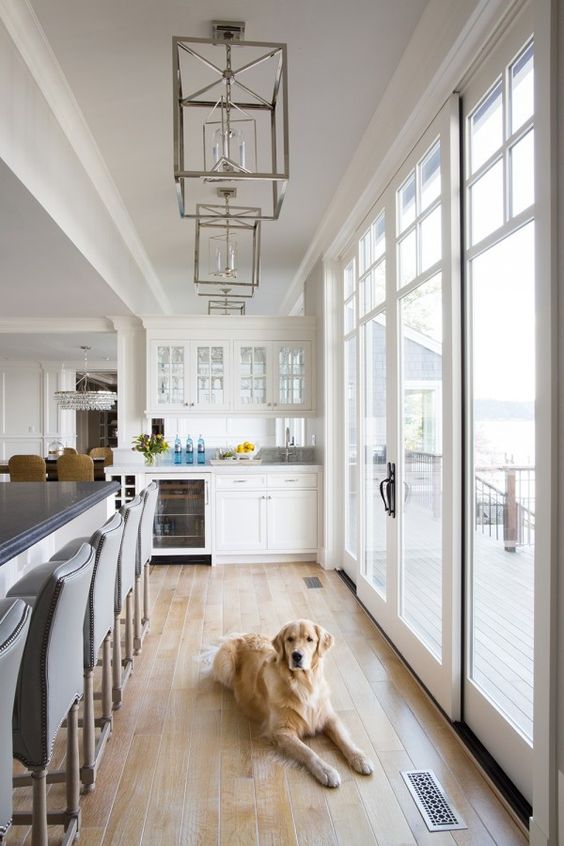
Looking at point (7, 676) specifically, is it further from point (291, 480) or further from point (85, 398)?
point (85, 398)

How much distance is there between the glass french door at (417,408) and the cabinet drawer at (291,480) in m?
1.45

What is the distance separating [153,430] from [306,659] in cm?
471

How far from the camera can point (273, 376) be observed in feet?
19.4

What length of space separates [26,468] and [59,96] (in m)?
5.66

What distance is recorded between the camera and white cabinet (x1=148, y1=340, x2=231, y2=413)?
5824 mm

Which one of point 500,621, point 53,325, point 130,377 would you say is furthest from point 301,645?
point 53,325

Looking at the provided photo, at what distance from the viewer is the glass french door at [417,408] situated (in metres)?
2.45

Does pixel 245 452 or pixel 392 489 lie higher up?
Answer: pixel 245 452

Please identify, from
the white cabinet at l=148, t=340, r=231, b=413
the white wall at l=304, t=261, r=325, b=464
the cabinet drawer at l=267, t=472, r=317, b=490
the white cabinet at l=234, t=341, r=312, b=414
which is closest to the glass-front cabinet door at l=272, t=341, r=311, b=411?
the white cabinet at l=234, t=341, r=312, b=414

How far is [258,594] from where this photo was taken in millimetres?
4352

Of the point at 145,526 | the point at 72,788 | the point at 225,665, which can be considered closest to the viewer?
the point at 72,788

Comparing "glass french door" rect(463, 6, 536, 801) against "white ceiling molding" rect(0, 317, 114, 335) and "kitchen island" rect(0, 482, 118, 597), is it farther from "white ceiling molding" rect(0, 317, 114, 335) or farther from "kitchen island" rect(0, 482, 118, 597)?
"white ceiling molding" rect(0, 317, 114, 335)

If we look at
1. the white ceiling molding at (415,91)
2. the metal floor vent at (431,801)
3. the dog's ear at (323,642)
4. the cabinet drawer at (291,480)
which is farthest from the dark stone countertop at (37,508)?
the white ceiling molding at (415,91)

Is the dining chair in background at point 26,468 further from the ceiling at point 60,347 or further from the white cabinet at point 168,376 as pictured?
the white cabinet at point 168,376
